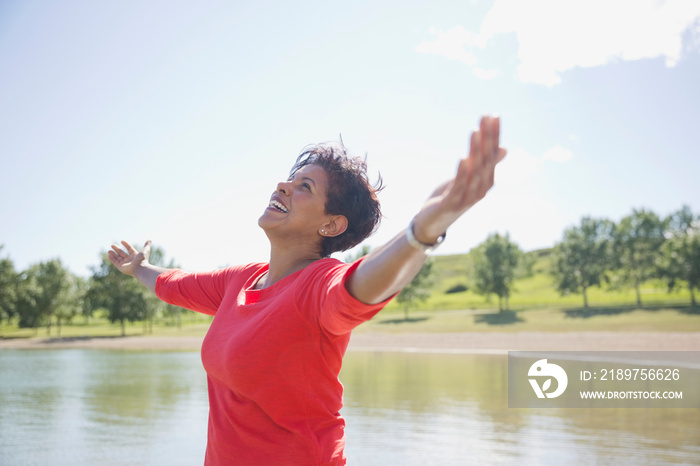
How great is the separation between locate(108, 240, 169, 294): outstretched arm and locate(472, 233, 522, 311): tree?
46105mm

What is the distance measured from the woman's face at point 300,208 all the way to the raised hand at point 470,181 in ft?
2.58

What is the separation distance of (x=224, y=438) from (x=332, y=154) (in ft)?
3.08

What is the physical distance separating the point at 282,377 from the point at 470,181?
0.78m

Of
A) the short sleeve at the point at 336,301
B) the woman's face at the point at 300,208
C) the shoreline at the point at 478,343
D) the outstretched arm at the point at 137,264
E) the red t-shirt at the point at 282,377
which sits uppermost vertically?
the woman's face at the point at 300,208

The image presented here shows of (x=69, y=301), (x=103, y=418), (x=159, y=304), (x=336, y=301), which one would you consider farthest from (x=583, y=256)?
(x=336, y=301)

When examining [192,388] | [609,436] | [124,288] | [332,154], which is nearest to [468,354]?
[192,388]

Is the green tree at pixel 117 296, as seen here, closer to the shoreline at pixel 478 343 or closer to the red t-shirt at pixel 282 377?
the shoreline at pixel 478 343

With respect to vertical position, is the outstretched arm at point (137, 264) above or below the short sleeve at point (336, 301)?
above

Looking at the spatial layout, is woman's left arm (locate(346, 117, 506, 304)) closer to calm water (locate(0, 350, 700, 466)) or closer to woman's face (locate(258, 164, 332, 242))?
woman's face (locate(258, 164, 332, 242))

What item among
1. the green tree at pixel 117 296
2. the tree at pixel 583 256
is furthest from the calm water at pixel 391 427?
the tree at pixel 583 256

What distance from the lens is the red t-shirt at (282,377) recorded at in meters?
1.36

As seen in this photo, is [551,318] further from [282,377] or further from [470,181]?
[470,181]

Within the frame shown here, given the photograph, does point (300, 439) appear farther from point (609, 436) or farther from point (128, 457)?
point (609, 436)

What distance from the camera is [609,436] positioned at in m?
8.61
